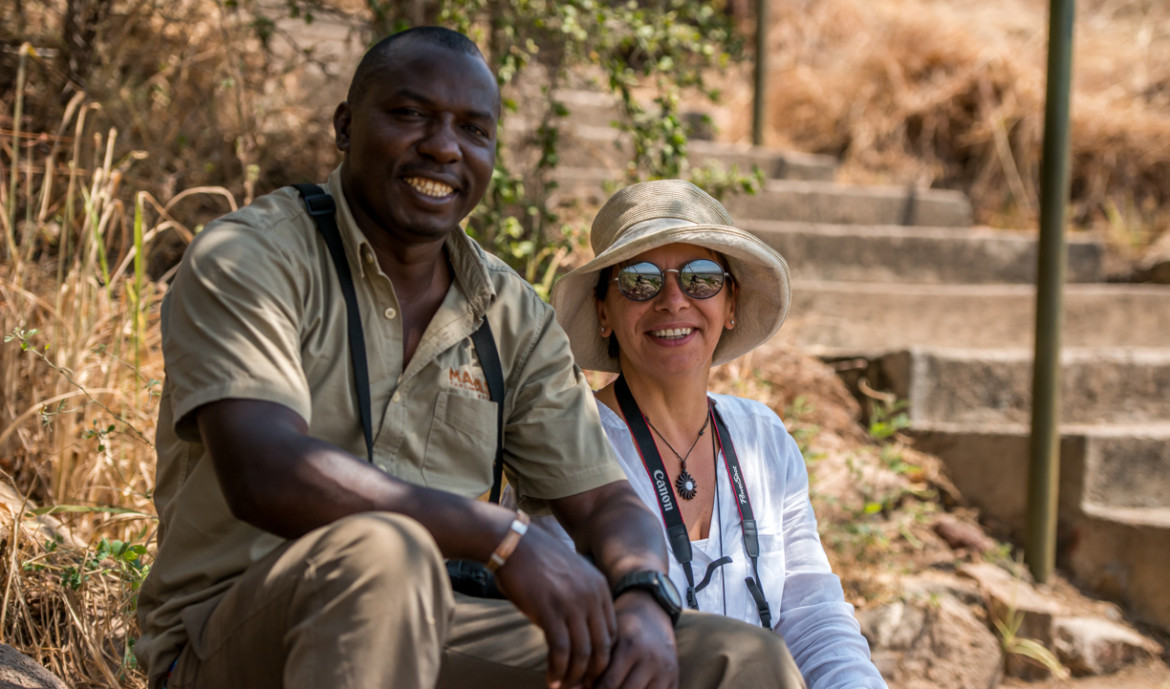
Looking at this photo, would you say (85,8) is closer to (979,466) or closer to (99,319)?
(99,319)

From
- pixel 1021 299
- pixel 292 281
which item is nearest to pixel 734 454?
pixel 292 281

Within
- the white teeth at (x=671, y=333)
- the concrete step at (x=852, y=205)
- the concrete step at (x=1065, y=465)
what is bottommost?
the concrete step at (x=1065, y=465)

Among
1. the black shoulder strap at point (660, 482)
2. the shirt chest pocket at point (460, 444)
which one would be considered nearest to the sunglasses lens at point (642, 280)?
the black shoulder strap at point (660, 482)

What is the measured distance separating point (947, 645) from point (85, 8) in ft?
13.9

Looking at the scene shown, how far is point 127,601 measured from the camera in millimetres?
2721

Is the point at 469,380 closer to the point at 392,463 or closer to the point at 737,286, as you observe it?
the point at 392,463

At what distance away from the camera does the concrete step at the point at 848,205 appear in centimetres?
586

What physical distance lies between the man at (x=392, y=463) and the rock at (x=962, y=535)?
8.53 feet

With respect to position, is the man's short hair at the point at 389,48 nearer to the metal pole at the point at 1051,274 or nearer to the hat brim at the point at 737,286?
the hat brim at the point at 737,286

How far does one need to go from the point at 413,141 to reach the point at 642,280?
703mm

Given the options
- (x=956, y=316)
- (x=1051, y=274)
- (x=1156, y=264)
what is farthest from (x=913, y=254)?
(x=1051, y=274)

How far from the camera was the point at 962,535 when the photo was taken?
4242 millimetres

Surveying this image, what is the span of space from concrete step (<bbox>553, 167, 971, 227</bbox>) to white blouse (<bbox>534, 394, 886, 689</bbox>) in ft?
10.6

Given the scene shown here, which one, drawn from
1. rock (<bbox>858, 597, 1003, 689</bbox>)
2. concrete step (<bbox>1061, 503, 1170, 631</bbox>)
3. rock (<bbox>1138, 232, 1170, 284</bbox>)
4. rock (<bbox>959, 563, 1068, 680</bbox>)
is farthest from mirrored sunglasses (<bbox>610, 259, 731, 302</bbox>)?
rock (<bbox>1138, 232, 1170, 284</bbox>)
